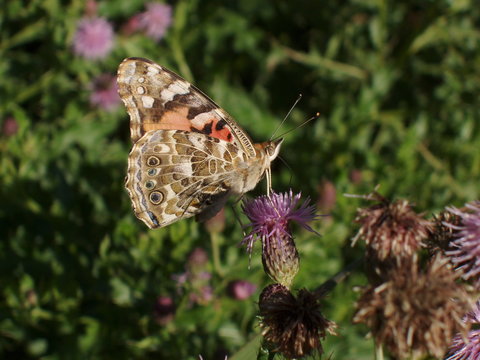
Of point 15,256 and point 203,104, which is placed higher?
point 203,104

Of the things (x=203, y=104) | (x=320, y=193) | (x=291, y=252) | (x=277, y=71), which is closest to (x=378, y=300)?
(x=291, y=252)

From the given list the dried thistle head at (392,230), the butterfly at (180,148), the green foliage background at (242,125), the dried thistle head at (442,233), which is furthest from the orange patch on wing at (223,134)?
the dried thistle head at (442,233)

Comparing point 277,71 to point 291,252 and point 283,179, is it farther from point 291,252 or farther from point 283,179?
point 291,252

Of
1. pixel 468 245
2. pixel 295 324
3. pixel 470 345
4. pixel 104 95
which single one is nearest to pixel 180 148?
pixel 295 324

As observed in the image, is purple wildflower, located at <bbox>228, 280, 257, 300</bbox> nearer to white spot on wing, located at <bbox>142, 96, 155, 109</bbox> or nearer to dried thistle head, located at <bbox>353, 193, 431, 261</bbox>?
white spot on wing, located at <bbox>142, 96, 155, 109</bbox>

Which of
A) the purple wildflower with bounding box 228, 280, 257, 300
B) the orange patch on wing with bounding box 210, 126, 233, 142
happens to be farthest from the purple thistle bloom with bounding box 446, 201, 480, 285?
the purple wildflower with bounding box 228, 280, 257, 300

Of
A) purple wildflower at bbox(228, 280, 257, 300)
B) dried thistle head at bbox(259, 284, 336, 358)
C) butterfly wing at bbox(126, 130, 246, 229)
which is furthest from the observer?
purple wildflower at bbox(228, 280, 257, 300)

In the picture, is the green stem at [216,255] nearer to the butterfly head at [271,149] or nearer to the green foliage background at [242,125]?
the green foliage background at [242,125]
